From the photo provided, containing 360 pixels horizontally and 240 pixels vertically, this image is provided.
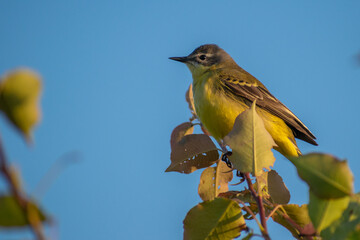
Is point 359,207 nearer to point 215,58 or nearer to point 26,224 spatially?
point 26,224

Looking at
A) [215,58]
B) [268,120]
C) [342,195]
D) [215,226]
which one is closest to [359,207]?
[342,195]

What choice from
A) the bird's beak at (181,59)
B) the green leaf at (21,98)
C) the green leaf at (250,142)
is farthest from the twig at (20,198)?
the bird's beak at (181,59)

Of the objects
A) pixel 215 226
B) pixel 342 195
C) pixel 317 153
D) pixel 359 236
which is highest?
pixel 317 153

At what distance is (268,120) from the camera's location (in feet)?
18.8

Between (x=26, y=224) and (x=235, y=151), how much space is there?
62.9 inches

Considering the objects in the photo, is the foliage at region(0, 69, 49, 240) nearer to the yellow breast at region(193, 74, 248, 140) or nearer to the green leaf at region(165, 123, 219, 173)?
the green leaf at region(165, 123, 219, 173)

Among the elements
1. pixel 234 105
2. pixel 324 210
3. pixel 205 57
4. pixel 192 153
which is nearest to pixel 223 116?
pixel 234 105

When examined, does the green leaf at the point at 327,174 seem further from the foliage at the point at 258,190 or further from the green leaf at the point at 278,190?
the green leaf at the point at 278,190

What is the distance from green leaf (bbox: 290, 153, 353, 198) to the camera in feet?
5.04

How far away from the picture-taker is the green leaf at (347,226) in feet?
5.00

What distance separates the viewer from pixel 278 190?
319 centimetres

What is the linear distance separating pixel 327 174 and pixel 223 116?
3.66 meters

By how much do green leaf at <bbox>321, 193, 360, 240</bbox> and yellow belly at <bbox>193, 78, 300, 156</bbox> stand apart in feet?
11.1

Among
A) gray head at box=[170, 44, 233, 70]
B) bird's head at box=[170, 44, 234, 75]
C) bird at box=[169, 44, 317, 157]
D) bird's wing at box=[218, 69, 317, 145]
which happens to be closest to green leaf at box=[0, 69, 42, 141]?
bird at box=[169, 44, 317, 157]
